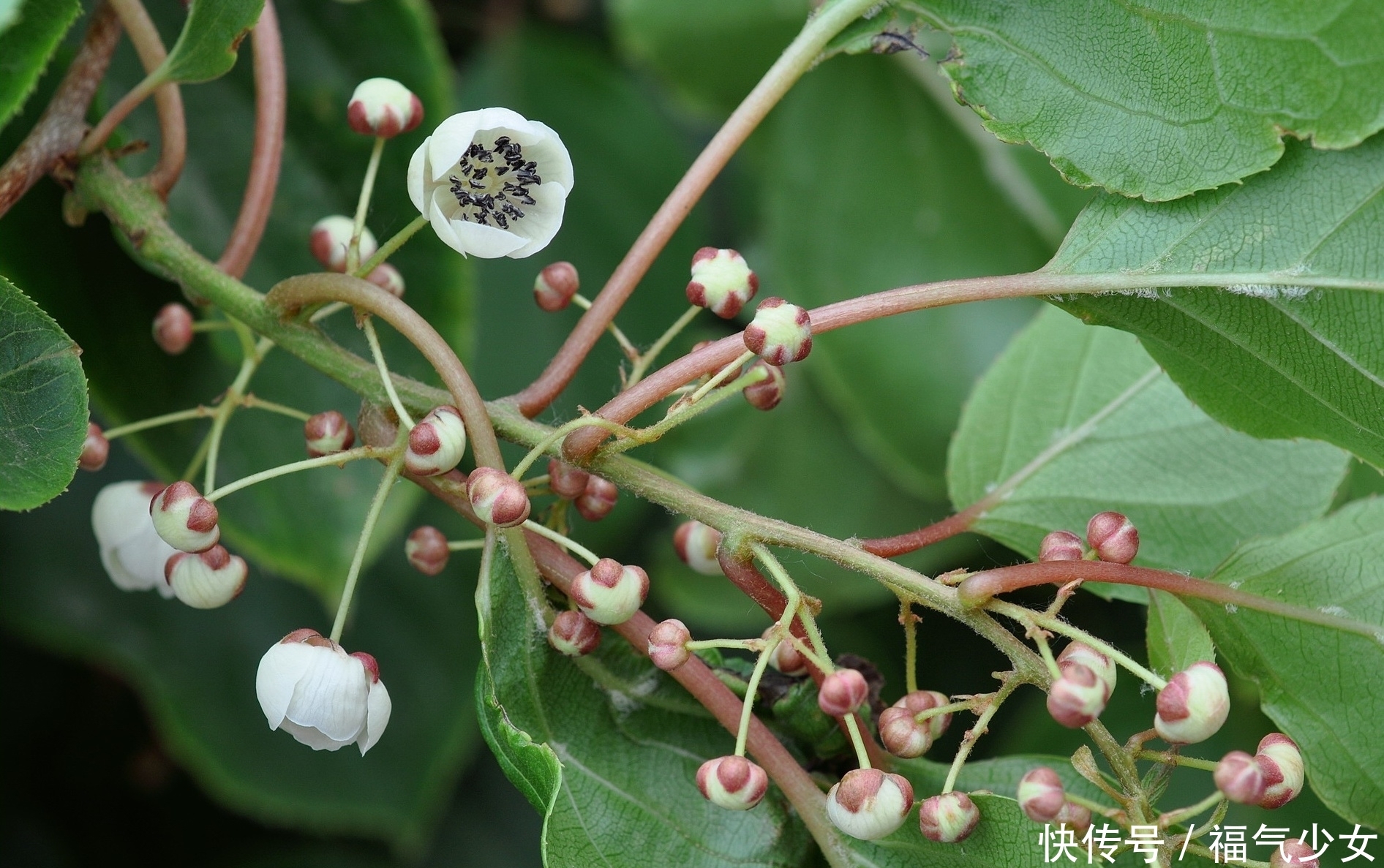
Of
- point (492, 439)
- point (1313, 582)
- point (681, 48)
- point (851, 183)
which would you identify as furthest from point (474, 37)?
point (1313, 582)

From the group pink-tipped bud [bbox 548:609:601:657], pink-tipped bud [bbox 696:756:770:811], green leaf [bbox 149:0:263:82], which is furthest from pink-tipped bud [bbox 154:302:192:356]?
pink-tipped bud [bbox 696:756:770:811]

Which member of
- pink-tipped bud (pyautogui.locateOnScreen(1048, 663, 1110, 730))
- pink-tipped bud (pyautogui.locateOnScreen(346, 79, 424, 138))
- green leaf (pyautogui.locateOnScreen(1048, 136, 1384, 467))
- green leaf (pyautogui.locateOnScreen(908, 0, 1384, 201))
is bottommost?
pink-tipped bud (pyautogui.locateOnScreen(1048, 663, 1110, 730))

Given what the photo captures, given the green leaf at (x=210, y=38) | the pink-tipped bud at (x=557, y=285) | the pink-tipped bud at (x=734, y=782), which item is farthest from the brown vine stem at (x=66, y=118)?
the pink-tipped bud at (x=734, y=782)

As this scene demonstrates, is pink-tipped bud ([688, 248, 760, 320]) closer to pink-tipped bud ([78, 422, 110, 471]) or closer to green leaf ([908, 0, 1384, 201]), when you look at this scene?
green leaf ([908, 0, 1384, 201])

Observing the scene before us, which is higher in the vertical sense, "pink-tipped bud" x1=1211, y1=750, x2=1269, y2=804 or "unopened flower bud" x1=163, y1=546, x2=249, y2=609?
"pink-tipped bud" x1=1211, y1=750, x2=1269, y2=804

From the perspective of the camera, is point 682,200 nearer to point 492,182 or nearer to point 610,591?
point 492,182

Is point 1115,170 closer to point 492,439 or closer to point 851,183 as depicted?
point 492,439
